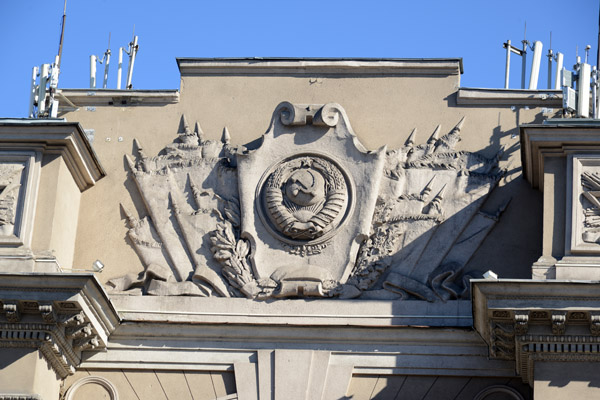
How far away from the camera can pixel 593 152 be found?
15781 millimetres

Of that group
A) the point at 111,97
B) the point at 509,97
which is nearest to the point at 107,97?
the point at 111,97

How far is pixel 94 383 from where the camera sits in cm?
1627

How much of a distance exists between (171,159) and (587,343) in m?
4.65

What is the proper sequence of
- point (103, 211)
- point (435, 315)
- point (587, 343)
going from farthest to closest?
point (103, 211), point (435, 315), point (587, 343)

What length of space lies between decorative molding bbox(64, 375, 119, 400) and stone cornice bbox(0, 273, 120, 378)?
352mm

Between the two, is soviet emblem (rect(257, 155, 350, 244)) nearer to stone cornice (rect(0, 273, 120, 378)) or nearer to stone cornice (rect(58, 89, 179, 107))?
stone cornice (rect(58, 89, 179, 107))

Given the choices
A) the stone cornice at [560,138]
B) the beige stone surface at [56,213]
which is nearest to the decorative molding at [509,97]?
the stone cornice at [560,138]

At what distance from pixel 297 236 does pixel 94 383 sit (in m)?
2.39

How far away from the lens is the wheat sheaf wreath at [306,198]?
649 inches

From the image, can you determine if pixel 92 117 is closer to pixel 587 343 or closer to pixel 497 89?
pixel 497 89

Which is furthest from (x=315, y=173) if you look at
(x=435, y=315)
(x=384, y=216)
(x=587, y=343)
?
(x=587, y=343)

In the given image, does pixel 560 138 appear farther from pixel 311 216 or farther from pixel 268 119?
pixel 268 119

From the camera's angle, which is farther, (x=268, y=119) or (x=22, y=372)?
(x=268, y=119)

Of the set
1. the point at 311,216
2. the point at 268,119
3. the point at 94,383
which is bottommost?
the point at 94,383
